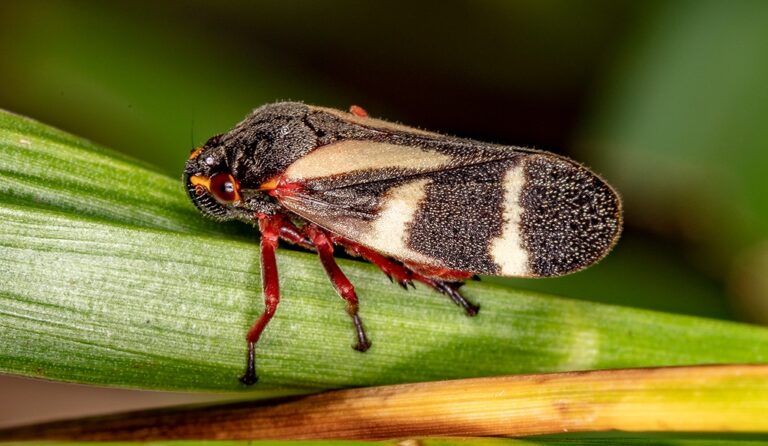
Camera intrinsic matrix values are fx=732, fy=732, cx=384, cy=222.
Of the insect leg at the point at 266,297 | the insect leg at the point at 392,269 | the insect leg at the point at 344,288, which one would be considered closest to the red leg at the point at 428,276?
the insect leg at the point at 392,269

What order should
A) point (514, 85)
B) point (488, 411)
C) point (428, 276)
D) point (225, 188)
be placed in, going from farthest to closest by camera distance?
point (514, 85) < point (225, 188) < point (428, 276) < point (488, 411)

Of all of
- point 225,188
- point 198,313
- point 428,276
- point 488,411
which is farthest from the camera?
point 225,188

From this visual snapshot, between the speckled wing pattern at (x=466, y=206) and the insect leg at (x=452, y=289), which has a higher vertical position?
the speckled wing pattern at (x=466, y=206)

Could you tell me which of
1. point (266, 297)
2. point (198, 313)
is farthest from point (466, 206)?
point (198, 313)

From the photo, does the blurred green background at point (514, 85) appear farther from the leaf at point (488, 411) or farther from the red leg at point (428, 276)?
the leaf at point (488, 411)

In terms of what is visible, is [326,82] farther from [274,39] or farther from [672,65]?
[672,65]

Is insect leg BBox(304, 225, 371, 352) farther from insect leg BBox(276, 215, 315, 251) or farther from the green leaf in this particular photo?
insect leg BBox(276, 215, 315, 251)

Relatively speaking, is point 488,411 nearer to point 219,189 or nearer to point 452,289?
point 452,289
